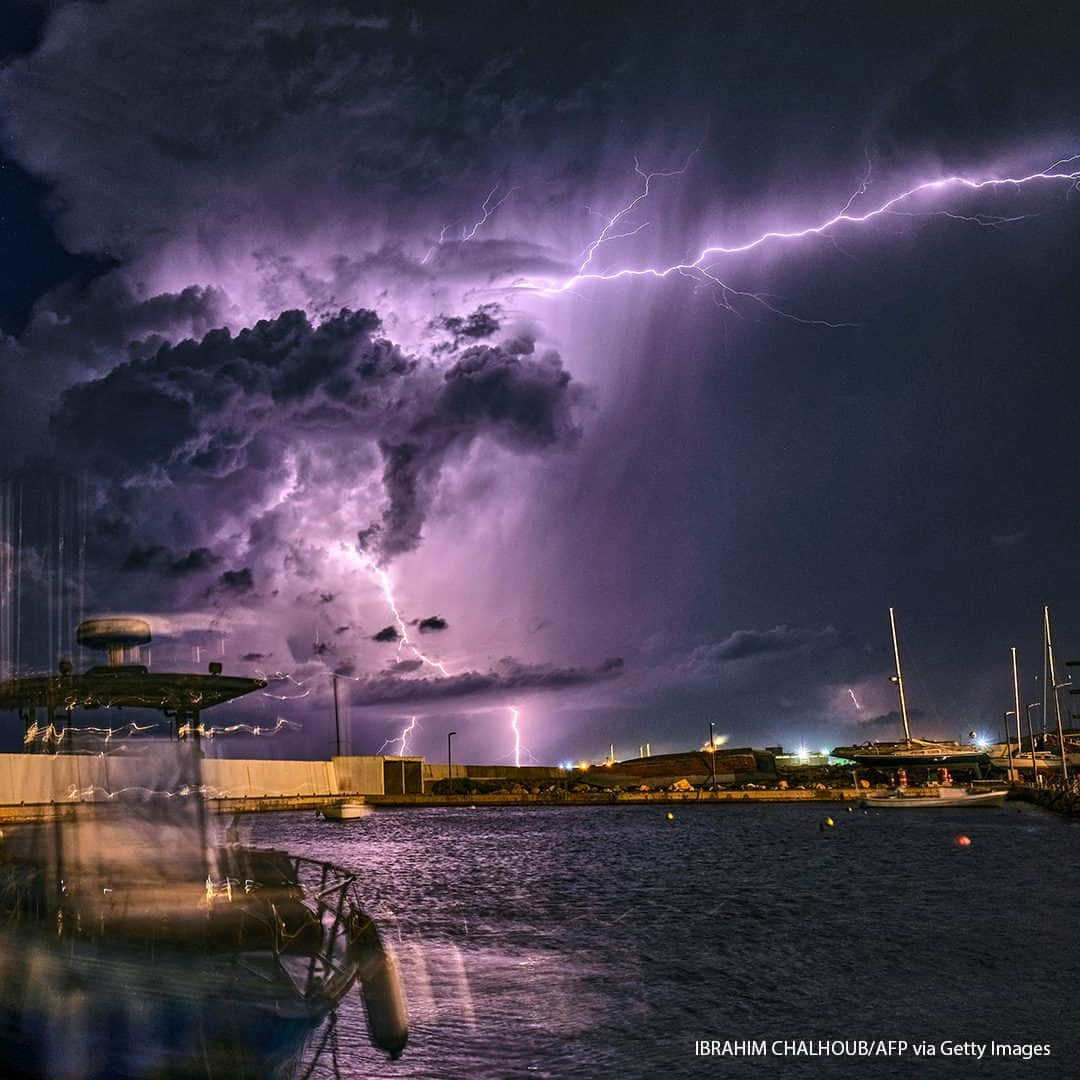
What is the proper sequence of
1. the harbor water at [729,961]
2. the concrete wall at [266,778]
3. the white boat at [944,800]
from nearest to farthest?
the harbor water at [729,961]
the white boat at [944,800]
the concrete wall at [266,778]

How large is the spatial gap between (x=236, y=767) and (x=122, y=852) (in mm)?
95903

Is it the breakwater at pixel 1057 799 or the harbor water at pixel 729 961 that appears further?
the breakwater at pixel 1057 799

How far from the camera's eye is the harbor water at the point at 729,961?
722 inches

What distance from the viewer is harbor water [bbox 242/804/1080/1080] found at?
1834cm

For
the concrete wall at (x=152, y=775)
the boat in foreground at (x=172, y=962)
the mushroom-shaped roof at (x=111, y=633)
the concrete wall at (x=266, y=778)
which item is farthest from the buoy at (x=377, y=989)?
the concrete wall at (x=266, y=778)

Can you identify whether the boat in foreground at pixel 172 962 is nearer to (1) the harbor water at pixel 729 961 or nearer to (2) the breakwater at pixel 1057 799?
(1) the harbor water at pixel 729 961

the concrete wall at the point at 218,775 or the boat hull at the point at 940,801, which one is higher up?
the concrete wall at the point at 218,775

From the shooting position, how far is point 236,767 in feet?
390

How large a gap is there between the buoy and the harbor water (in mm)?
384

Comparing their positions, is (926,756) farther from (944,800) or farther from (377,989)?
(377,989)

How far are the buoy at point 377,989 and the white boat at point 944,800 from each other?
3578 inches

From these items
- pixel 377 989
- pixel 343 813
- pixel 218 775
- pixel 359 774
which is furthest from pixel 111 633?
pixel 377 989

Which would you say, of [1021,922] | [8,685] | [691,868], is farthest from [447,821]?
[1021,922]

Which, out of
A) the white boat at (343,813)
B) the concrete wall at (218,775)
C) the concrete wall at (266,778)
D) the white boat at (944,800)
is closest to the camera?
the concrete wall at (218,775)
